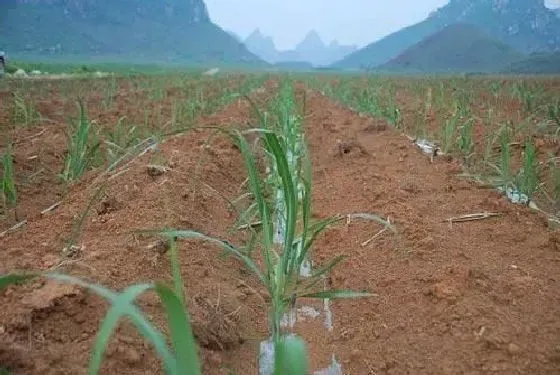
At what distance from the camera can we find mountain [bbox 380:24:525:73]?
69.2 m

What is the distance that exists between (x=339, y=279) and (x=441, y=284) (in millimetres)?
442

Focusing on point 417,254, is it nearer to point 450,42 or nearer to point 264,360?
point 264,360

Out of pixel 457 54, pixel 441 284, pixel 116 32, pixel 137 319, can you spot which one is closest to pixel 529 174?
pixel 441 284

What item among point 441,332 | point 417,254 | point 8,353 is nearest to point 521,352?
point 441,332

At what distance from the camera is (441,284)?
5.84ft

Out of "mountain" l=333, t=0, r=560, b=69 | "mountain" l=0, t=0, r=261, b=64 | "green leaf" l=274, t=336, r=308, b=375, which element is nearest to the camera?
"green leaf" l=274, t=336, r=308, b=375

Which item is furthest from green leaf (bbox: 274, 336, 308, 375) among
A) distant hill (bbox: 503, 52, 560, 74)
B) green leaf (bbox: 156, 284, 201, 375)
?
distant hill (bbox: 503, 52, 560, 74)

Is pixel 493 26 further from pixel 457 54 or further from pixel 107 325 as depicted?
pixel 107 325

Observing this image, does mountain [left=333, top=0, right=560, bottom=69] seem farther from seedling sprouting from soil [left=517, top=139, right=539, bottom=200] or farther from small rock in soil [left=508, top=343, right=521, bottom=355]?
small rock in soil [left=508, top=343, right=521, bottom=355]

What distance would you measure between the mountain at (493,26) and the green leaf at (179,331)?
9381 cm

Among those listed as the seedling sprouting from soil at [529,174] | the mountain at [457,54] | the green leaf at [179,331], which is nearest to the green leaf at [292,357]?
the green leaf at [179,331]

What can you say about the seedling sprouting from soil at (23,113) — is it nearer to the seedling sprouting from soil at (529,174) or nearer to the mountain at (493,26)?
the seedling sprouting from soil at (529,174)

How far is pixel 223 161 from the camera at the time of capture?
3850 mm

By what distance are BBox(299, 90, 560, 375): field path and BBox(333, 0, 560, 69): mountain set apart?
3608 inches
